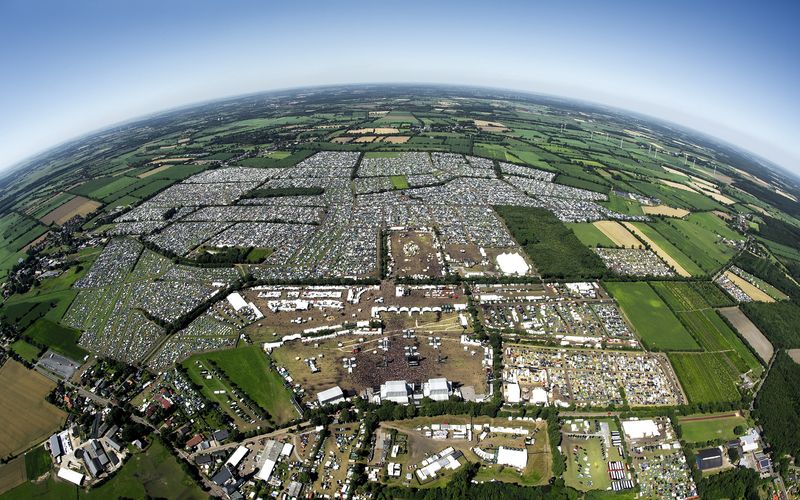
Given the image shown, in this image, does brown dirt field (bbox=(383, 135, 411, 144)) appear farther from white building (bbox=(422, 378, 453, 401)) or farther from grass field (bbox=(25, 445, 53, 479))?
grass field (bbox=(25, 445, 53, 479))

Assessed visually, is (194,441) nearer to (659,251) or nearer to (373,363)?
(373,363)

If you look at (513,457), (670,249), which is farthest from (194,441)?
(670,249)

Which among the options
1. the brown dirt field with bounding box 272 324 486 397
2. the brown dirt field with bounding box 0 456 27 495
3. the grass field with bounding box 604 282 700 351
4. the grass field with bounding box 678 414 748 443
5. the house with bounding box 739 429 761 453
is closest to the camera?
the brown dirt field with bounding box 0 456 27 495

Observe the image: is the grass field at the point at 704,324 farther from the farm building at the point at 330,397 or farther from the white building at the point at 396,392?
the farm building at the point at 330,397

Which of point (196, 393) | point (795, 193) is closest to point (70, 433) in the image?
point (196, 393)

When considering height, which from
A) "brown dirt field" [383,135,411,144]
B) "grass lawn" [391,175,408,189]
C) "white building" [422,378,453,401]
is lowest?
"white building" [422,378,453,401]

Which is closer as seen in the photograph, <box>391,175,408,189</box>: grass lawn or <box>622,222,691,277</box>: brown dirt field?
<box>622,222,691,277</box>: brown dirt field

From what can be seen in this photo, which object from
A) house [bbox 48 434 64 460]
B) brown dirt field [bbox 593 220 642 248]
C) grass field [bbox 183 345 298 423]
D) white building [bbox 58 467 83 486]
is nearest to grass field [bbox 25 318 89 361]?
house [bbox 48 434 64 460]
